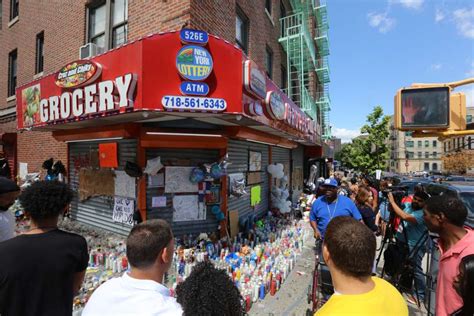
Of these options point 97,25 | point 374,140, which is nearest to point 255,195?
point 97,25

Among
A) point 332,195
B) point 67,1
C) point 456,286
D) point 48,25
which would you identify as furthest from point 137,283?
point 48,25

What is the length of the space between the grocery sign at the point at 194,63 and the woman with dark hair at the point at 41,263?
3288 mm

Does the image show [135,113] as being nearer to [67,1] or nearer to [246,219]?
[246,219]

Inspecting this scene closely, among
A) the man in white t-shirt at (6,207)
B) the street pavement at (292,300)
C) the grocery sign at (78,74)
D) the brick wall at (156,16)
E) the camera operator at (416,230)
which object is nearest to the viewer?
the man in white t-shirt at (6,207)

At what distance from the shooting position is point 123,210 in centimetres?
649

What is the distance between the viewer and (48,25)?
30.9 feet

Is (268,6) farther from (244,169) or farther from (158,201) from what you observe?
(158,201)

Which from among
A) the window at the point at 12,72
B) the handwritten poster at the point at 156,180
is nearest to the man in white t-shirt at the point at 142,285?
the handwritten poster at the point at 156,180

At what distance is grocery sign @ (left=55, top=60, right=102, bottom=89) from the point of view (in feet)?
17.5

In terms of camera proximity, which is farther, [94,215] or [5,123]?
[5,123]

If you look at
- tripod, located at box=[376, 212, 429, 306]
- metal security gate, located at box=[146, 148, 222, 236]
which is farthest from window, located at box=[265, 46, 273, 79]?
tripod, located at box=[376, 212, 429, 306]

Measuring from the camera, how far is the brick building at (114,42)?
6.09m

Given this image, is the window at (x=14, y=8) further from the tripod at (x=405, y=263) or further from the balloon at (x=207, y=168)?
the tripod at (x=405, y=263)

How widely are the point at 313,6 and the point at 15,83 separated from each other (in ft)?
59.5
